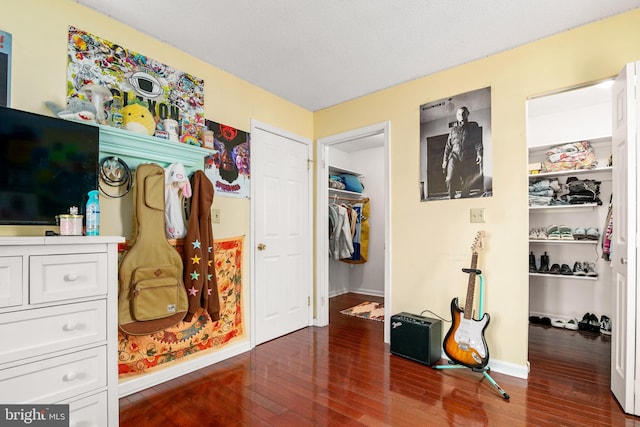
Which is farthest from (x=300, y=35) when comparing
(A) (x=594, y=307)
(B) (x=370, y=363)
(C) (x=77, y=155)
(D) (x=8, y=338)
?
(A) (x=594, y=307)

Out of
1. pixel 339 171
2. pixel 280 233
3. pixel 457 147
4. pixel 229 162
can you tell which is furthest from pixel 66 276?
pixel 339 171

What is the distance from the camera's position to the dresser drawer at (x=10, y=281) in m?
1.23

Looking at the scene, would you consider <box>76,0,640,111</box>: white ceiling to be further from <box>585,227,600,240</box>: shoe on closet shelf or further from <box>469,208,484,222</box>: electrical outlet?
<box>585,227,600,240</box>: shoe on closet shelf

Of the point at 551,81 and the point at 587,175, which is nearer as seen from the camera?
the point at 551,81

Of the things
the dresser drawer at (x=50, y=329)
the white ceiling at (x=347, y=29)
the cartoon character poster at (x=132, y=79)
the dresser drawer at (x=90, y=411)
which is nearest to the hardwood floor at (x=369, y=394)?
the dresser drawer at (x=90, y=411)

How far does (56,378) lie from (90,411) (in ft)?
0.77

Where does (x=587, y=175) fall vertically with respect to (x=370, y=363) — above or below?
above

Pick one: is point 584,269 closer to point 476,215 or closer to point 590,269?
point 590,269

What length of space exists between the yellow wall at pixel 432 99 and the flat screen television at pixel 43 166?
0.31m

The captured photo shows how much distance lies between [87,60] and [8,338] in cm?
166

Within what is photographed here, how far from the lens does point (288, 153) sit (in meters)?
3.40

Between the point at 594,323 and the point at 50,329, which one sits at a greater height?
the point at 50,329

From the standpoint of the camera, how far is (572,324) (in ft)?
11.4

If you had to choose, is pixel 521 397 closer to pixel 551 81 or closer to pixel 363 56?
pixel 551 81
